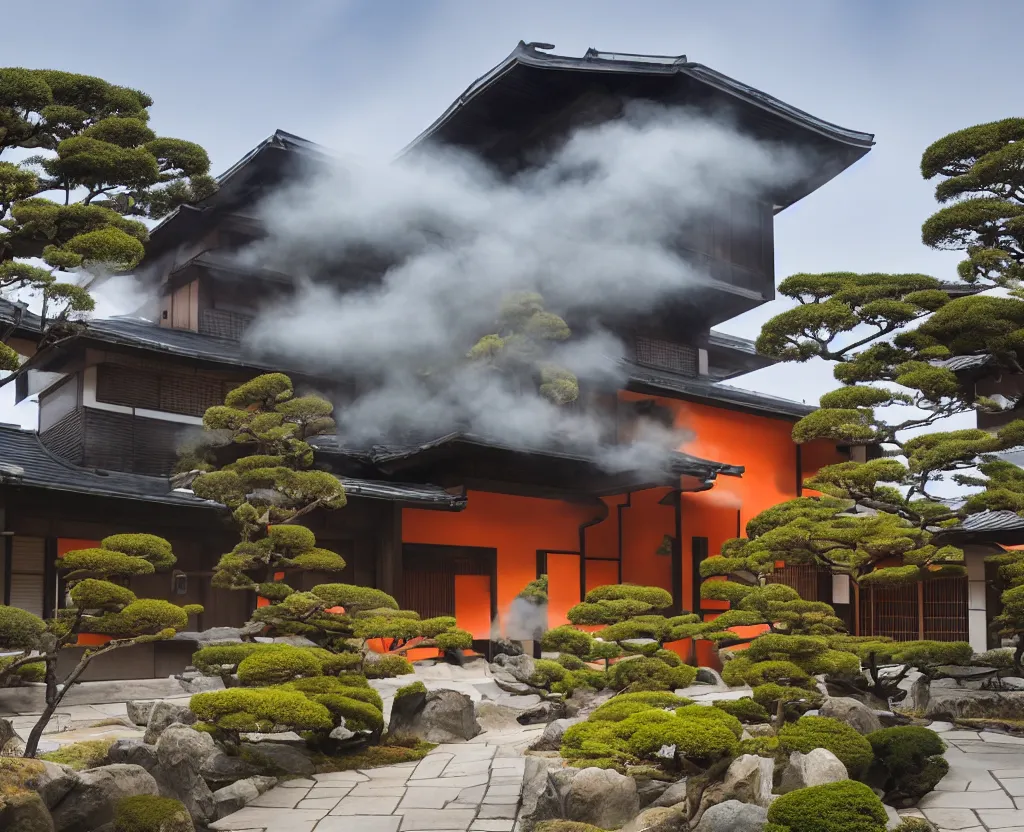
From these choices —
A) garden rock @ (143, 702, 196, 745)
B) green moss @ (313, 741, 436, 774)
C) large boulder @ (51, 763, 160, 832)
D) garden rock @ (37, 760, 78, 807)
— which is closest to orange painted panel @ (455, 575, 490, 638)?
green moss @ (313, 741, 436, 774)

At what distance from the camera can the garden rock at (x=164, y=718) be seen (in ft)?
29.5

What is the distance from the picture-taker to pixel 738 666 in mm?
9547

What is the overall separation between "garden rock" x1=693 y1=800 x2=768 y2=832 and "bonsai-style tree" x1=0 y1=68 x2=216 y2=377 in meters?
5.77

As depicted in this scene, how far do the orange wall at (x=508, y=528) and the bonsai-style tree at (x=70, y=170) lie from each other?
9048mm

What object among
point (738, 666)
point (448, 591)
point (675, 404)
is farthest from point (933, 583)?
point (738, 666)

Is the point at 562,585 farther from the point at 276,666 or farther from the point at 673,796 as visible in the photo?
the point at 673,796

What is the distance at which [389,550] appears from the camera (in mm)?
16422

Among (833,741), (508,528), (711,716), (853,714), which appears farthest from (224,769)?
(508,528)

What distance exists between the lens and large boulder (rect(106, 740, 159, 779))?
7805 mm

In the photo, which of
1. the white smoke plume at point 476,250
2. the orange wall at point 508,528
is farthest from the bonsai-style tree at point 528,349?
the orange wall at point 508,528

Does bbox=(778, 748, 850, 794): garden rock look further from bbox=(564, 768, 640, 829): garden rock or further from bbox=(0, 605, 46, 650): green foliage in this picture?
bbox=(0, 605, 46, 650): green foliage

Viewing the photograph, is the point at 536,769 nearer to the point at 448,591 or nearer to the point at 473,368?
the point at 448,591

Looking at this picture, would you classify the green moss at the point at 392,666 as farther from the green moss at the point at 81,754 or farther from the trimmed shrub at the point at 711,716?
the trimmed shrub at the point at 711,716

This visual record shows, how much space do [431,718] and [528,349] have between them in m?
8.32
